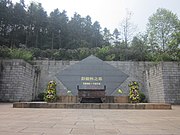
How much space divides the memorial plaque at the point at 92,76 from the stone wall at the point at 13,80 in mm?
2833

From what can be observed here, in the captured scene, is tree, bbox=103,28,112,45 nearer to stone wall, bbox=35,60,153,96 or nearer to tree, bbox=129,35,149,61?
tree, bbox=129,35,149,61

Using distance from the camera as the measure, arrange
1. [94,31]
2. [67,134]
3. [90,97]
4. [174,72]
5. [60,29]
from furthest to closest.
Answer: [94,31], [60,29], [174,72], [90,97], [67,134]

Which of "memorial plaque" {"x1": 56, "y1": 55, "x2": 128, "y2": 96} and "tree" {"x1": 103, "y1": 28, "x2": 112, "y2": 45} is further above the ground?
"tree" {"x1": 103, "y1": 28, "x2": 112, "y2": 45}

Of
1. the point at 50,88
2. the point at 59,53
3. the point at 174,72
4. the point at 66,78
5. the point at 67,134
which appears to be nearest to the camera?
the point at 67,134

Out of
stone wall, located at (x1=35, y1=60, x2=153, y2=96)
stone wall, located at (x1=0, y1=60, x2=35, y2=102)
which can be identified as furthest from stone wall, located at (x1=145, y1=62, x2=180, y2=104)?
stone wall, located at (x1=0, y1=60, x2=35, y2=102)

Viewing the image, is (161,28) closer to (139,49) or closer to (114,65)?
(139,49)

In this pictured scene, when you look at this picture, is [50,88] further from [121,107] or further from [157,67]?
[157,67]

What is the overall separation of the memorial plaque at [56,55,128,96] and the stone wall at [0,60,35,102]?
2833 mm

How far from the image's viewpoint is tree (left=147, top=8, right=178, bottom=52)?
1967 centimetres

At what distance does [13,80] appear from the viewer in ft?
31.4

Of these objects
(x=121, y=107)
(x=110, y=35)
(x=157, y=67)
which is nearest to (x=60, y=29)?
(x=110, y=35)

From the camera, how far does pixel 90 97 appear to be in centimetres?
880

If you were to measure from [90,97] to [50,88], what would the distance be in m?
1.90

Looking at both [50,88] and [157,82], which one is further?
[157,82]
